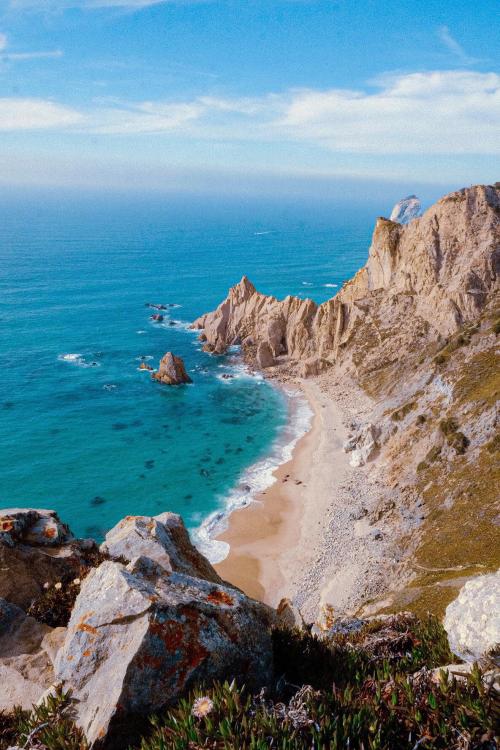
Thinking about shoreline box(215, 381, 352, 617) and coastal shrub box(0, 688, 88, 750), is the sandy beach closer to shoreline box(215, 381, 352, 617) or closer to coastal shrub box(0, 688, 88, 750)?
shoreline box(215, 381, 352, 617)

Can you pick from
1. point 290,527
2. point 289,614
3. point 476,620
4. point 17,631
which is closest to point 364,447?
point 290,527

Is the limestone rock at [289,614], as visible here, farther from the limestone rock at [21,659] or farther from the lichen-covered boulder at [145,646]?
the limestone rock at [21,659]

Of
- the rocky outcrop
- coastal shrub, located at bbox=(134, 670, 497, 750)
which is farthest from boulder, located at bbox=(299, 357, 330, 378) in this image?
coastal shrub, located at bbox=(134, 670, 497, 750)

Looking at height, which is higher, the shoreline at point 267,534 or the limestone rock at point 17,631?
the limestone rock at point 17,631

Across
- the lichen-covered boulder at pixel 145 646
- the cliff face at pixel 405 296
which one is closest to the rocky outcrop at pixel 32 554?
the lichen-covered boulder at pixel 145 646

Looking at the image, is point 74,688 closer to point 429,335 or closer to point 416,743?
point 416,743
